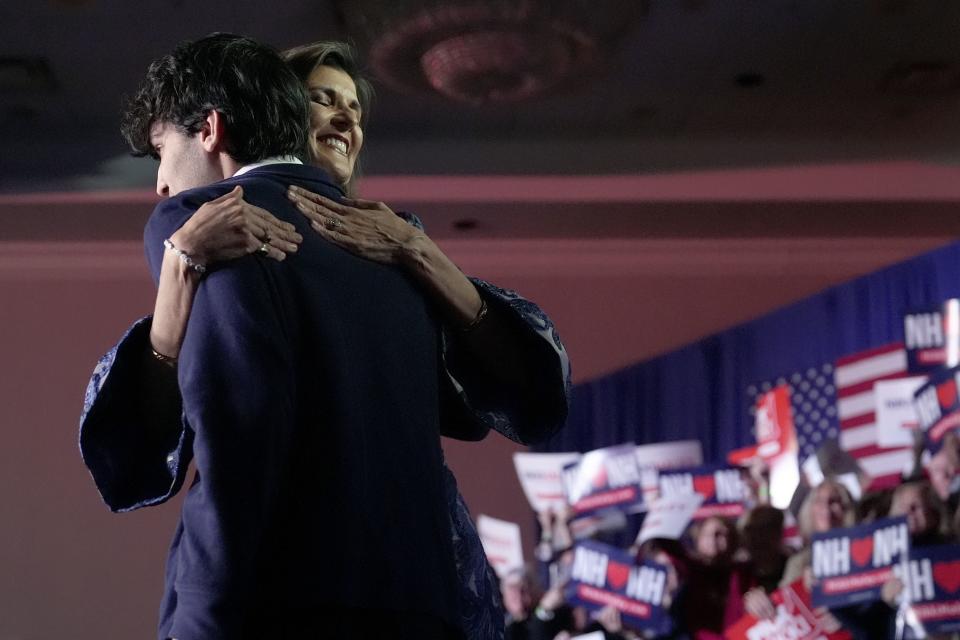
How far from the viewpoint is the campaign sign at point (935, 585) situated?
436 cm

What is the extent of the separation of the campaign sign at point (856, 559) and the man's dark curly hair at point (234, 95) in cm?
365

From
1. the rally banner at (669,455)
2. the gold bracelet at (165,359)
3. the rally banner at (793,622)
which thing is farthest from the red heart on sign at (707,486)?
the gold bracelet at (165,359)

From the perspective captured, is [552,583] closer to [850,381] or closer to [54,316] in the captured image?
[850,381]

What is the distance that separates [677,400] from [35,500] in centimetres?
380

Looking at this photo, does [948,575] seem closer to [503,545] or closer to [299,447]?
[503,545]

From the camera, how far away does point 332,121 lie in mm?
1412

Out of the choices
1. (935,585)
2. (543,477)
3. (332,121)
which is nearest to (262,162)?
(332,121)

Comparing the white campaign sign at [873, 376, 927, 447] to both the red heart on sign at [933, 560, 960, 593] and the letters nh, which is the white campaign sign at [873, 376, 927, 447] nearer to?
the letters nh

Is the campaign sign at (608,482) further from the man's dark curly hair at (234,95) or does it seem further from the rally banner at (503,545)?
the man's dark curly hair at (234,95)

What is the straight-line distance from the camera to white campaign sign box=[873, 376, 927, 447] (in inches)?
195

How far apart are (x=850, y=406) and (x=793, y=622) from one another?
107 centimetres

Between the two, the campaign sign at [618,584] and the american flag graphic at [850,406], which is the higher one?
the american flag graphic at [850,406]

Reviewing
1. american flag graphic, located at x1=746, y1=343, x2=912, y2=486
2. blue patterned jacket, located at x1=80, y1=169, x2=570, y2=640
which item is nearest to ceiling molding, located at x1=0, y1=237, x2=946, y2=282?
american flag graphic, located at x1=746, y1=343, x2=912, y2=486

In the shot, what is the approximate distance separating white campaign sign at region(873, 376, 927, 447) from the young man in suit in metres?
4.06
